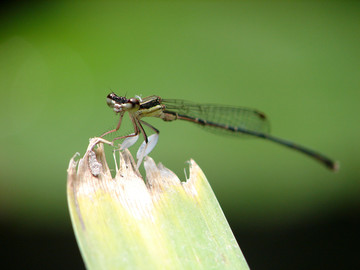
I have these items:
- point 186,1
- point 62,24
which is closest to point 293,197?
point 186,1

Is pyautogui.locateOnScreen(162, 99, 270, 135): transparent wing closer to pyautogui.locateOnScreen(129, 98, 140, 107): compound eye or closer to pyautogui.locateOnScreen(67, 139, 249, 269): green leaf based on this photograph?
pyautogui.locateOnScreen(129, 98, 140, 107): compound eye

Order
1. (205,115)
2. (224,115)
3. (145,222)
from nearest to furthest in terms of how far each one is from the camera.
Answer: (145,222), (205,115), (224,115)

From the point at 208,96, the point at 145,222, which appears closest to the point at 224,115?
the point at 208,96

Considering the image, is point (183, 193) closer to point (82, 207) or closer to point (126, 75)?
point (82, 207)

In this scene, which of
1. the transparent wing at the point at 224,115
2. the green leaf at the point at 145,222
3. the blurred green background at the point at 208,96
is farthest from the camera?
the blurred green background at the point at 208,96

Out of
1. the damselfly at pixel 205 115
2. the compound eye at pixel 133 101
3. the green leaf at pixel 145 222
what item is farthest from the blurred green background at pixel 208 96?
the green leaf at pixel 145 222

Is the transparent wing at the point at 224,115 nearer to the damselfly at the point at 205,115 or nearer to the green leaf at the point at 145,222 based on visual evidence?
the damselfly at the point at 205,115

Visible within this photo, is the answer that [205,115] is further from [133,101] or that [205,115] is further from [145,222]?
[145,222]
